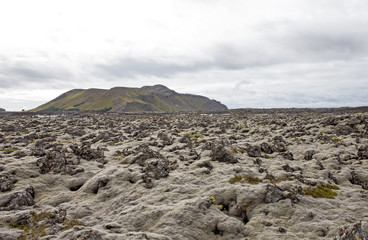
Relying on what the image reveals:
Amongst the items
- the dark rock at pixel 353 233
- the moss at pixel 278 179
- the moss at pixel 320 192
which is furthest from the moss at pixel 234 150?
the dark rock at pixel 353 233

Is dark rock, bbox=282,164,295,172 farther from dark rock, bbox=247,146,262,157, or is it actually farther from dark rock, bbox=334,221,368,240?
dark rock, bbox=334,221,368,240

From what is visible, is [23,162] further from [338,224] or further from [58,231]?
[338,224]

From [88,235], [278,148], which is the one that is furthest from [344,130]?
[88,235]

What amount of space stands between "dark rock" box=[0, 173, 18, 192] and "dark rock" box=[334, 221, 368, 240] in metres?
18.9

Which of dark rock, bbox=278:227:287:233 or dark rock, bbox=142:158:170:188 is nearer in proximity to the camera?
dark rock, bbox=278:227:287:233

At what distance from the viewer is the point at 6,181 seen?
1489 centimetres

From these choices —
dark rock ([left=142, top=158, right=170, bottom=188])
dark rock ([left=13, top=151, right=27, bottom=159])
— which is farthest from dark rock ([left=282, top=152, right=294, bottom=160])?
dark rock ([left=13, top=151, right=27, bottom=159])

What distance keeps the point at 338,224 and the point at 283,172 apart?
707 centimetres

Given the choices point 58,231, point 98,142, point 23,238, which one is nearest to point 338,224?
point 58,231

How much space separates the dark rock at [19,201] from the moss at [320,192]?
17339 mm

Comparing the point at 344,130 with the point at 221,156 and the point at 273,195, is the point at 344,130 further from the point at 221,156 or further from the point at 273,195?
the point at 273,195

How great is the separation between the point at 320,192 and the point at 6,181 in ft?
68.7

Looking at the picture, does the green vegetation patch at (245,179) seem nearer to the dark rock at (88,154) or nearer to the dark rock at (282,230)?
the dark rock at (282,230)

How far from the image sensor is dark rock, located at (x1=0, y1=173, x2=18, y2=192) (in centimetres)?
1444
